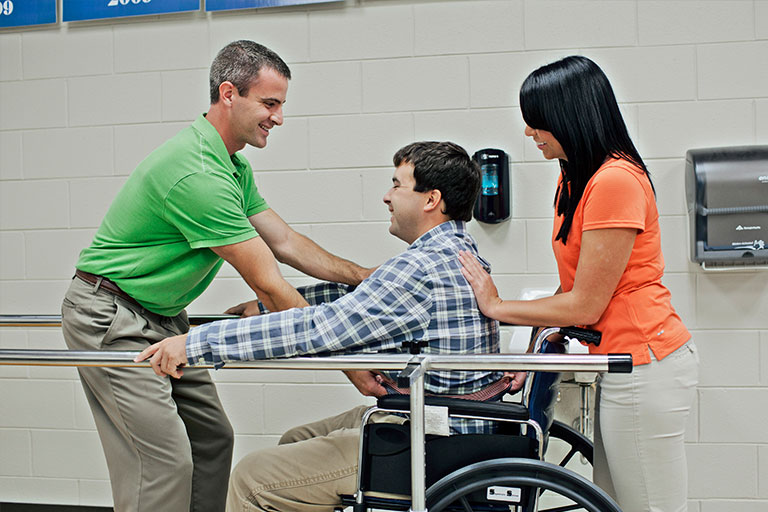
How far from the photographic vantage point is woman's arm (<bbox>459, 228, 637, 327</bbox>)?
60.1 inches

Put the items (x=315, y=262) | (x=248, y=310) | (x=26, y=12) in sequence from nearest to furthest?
(x=248, y=310) < (x=315, y=262) < (x=26, y=12)

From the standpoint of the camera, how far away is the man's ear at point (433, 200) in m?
1.80

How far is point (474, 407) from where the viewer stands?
1.55m

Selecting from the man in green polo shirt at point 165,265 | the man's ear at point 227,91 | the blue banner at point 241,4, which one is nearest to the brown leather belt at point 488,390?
the man in green polo shirt at point 165,265

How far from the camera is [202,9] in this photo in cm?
286

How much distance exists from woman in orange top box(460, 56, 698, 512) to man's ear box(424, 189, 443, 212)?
0.98ft

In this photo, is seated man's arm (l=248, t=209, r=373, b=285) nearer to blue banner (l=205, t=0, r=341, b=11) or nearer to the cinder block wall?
the cinder block wall

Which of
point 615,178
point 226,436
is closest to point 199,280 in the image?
point 226,436

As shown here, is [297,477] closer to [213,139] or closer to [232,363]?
[232,363]

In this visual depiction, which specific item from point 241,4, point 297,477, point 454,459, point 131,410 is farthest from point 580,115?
point 241,4

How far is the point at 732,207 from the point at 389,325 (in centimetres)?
145

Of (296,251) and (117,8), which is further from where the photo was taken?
(117,8)

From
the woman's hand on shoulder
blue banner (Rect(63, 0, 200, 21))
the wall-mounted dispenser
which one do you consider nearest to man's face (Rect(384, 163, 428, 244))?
the woman's hand on shoulder

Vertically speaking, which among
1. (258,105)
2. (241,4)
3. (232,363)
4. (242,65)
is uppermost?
(241,4)
